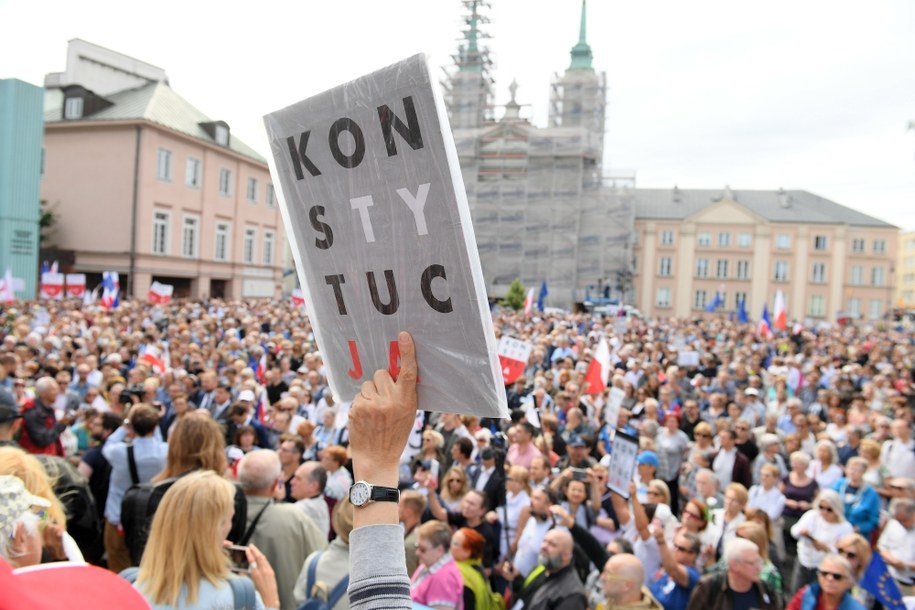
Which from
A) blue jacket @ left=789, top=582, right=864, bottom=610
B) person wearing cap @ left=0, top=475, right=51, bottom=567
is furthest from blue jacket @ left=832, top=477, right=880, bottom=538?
person wearing cap @ left=0, top=475, right=51, bottom=567

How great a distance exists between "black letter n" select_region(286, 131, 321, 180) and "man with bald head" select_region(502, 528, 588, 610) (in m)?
3.05

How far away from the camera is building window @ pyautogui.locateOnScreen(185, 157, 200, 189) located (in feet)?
129

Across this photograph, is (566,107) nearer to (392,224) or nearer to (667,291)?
(667,291)

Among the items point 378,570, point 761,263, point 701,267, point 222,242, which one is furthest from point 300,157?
point 761,263

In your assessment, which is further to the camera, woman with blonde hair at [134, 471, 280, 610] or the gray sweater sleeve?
woman with blonde hair at [134, 471, 280, 610]

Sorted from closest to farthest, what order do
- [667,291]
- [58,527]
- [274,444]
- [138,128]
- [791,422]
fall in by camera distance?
[58,527], [274,444], [791,422], [138,128], [667,291]

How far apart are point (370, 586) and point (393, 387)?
487mm

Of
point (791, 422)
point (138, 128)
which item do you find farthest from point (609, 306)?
point (791, 422)

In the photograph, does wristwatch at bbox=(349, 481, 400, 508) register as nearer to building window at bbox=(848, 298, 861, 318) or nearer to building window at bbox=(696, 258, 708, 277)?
building window at bbox=(696, 258, 708, 277)

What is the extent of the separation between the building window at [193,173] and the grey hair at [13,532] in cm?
3996

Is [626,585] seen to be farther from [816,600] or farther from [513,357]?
[513,357]

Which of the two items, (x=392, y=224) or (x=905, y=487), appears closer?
(x=392, y=224)

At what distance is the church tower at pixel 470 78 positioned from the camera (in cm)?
5297

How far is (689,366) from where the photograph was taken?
1517 cm
